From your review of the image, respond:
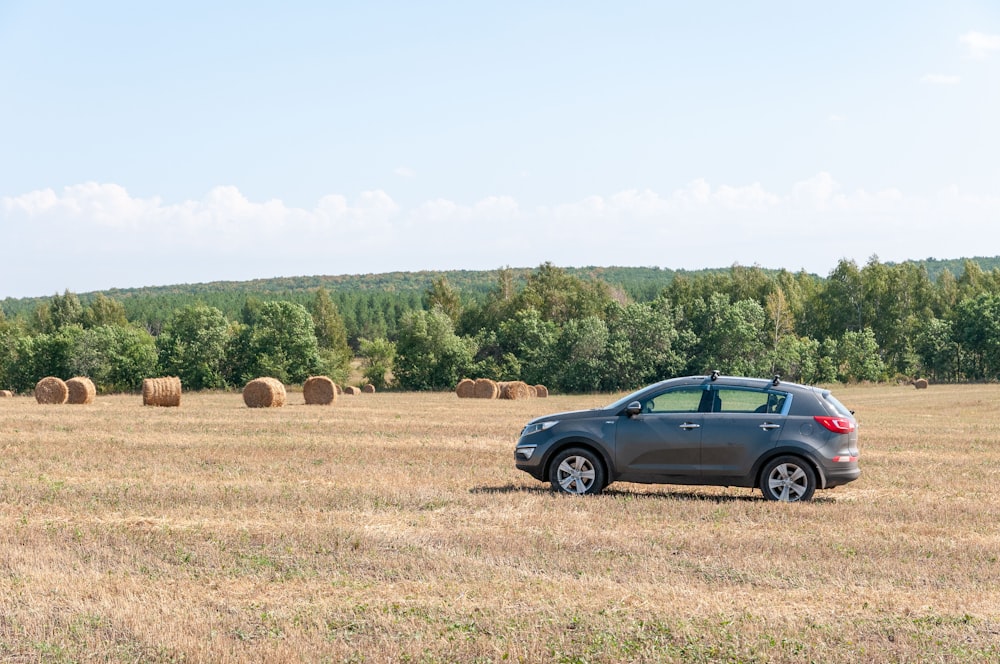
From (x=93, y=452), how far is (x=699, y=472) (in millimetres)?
12428

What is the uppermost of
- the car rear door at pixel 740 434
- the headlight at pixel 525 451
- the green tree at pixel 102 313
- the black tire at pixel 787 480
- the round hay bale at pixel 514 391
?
the green tree at pixel 102 313

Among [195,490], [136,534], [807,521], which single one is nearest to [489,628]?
[136,534]

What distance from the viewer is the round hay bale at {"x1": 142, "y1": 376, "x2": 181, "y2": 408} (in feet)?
134

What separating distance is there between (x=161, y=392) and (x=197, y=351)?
131 ft

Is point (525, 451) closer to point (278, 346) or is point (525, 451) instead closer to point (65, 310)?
point (278, 346)

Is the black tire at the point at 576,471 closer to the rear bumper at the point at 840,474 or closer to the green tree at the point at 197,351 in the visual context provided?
the rear bumper at the point at 840,474

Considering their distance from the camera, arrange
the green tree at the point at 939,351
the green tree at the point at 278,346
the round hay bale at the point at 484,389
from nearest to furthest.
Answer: the round hay bale at the point at 484,389
the green tree at the point at 278,346
the green tree at the point at 939,351

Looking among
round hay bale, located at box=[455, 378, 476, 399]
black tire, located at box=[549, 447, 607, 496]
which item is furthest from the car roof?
round hay bale, located at box=[455, 378, 476, 399]

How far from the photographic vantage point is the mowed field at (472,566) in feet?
25.4

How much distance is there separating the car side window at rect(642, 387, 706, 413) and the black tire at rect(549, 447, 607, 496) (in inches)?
40.9

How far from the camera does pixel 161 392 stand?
40844 mm

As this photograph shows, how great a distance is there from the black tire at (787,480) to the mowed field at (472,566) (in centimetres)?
34

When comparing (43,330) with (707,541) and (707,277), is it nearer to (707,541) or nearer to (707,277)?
(707,277)

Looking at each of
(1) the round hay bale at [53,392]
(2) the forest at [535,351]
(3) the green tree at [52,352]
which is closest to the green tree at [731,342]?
(2) the forest at [535,351]
